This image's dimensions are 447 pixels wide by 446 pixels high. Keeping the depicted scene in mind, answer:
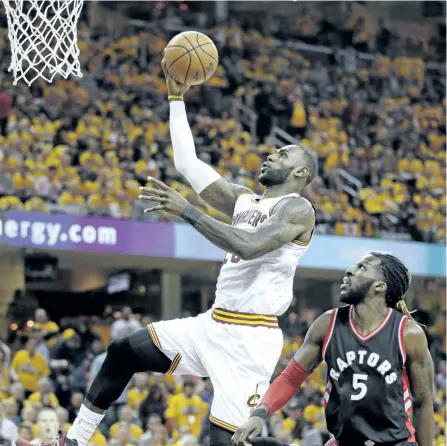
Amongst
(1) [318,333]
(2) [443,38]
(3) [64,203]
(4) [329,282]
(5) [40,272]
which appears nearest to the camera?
(1) [318,333]

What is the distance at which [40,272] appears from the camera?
658 inches

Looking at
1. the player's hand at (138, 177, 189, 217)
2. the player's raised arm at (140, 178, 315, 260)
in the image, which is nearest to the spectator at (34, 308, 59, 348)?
the player's raised arm at (140, 178, 315, 260)

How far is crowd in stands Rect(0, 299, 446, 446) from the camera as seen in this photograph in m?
11.8

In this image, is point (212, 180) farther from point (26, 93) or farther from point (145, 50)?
point (145, 50)

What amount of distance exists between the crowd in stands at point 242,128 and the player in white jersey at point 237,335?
7.89 metres

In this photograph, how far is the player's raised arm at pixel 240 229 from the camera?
20.0 ft

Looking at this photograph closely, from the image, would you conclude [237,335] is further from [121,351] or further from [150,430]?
[150,430]

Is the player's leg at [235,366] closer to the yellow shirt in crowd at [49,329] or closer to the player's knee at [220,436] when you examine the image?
the player's knee at [220,436]

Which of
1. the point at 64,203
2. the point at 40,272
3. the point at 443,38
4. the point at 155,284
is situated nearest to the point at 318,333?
the point at 64,203

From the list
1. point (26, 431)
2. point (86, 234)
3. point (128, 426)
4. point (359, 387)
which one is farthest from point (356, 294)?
point (86, 234)

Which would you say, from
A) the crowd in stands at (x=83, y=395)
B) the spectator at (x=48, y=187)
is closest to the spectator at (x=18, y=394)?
the crowd in stands at (x=83, y=395)

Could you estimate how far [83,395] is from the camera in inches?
530

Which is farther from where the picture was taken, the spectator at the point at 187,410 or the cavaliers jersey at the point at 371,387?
the spectator at the point at 187,410

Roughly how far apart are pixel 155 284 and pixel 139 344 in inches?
450
